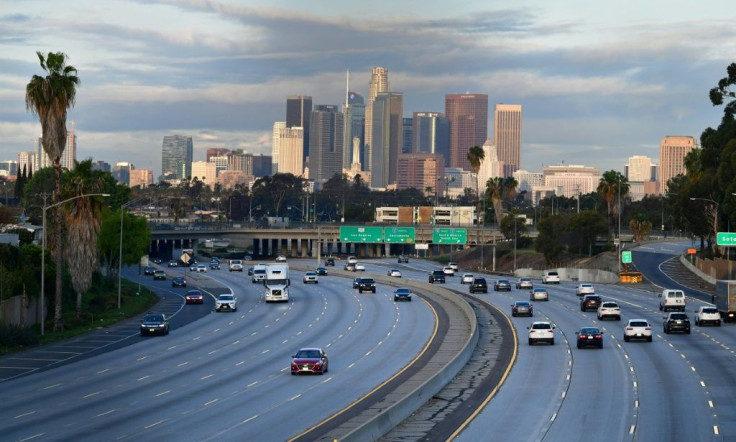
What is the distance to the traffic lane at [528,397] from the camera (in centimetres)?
3653

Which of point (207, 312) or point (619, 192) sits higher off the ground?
point (619, 192)

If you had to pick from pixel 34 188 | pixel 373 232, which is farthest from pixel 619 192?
pixel 34 188

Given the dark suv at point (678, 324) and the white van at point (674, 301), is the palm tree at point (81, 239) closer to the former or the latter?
the dark suv at point (678, 324)

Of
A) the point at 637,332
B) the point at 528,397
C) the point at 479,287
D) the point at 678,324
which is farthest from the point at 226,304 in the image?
the point at 528,397

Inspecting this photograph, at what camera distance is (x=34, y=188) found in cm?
16438

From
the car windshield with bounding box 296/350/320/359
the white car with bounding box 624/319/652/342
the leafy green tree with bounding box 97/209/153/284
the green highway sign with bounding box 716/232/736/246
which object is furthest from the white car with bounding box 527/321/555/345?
the leafy green tree with bounding box 97/209/153/284

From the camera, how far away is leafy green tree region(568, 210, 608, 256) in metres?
166

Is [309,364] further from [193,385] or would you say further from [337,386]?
[193,385]

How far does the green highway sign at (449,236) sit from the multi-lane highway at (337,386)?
9523 centimetres

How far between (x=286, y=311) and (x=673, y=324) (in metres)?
33.1

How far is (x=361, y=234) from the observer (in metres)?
186

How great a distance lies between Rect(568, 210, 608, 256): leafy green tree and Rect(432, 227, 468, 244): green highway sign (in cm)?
1713

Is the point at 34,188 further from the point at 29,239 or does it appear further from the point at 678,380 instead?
the point at 678,380

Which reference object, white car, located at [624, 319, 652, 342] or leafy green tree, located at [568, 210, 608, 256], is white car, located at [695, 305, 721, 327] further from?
leafy green tree, located at [568, 210, 608, 256]
